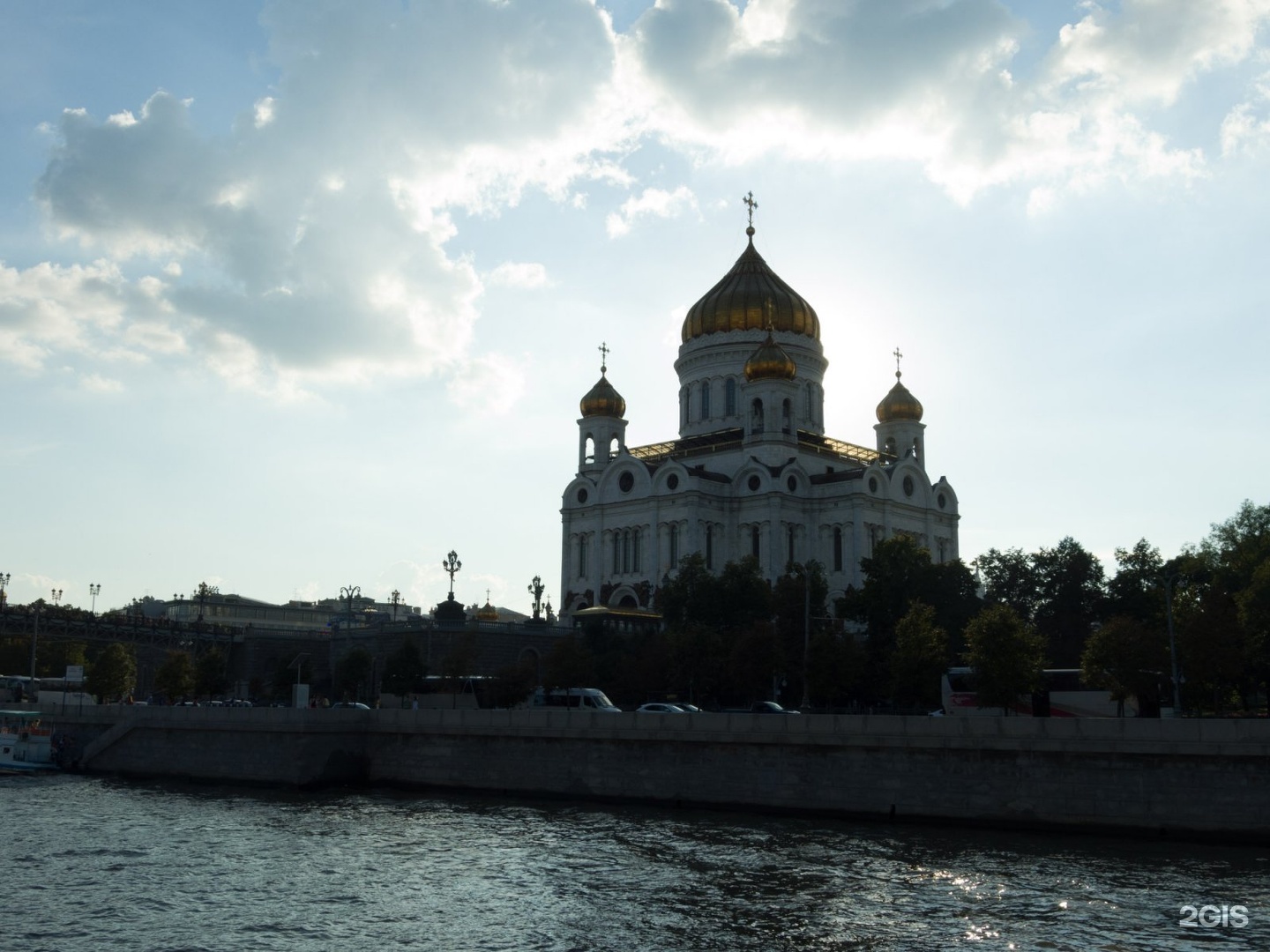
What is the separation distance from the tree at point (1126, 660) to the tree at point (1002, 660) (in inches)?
87.7

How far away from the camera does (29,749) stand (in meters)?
54.4

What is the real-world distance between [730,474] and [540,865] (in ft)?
194

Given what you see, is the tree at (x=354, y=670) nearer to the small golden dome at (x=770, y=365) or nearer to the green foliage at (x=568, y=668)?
the green foliage at (x=568, y=668)

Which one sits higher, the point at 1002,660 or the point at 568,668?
the point at 1002,660

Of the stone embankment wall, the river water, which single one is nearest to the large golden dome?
the stone embankment wall

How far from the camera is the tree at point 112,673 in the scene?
72.2 m

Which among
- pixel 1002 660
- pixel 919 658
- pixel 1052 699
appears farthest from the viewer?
pixel 919 658

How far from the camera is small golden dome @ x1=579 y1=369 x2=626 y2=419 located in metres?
96.0

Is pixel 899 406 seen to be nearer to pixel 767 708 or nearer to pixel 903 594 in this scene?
pixel 903 594

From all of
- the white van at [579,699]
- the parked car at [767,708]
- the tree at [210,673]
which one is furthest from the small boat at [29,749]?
the parked car at [767,708]

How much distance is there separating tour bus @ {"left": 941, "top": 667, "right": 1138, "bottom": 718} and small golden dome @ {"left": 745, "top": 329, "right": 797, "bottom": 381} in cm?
3818

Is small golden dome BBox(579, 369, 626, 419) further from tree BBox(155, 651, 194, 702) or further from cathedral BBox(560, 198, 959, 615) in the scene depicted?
tree BBox(155, 651, 194, 702)

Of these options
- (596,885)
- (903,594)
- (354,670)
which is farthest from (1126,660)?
(354,670)

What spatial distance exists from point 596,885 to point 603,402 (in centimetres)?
6985
